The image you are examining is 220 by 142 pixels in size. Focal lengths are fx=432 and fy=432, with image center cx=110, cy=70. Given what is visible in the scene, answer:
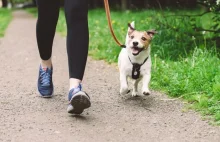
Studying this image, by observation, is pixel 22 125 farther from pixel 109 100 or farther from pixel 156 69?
pixel 156 69

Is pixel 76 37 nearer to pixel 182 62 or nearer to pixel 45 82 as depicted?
pixel 45 82

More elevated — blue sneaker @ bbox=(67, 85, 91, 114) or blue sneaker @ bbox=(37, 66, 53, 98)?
blue sneaker @ bbox=(67, 85, 91, 114)

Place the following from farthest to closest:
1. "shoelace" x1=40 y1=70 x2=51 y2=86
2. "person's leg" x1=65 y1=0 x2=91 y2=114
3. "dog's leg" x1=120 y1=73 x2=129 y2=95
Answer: "dog's leg" x1=120 y1=73 x2=129 y2=95
"shoelace" x1=40 y1=70 x2=51 y2=86
"person's leg" x1=65 y1=0 x2=91 y2=114

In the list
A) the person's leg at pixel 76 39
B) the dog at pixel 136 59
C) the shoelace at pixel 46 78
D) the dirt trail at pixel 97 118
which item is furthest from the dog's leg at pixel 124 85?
the person's leg at pixel 76 39

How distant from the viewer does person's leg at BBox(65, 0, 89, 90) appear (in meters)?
3.26

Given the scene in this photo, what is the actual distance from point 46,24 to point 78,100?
2.98 ft

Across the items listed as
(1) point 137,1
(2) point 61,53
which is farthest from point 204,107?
(1) point 137,1

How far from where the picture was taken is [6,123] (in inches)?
128

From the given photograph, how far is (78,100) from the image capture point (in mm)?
3084

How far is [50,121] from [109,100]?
91 centimetres

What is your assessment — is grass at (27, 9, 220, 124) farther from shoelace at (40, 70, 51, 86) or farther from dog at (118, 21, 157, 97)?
shoelace at (40, 70, 51, 86)

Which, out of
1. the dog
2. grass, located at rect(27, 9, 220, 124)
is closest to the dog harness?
the dog

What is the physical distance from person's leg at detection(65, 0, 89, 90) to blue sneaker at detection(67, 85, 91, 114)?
10 cm

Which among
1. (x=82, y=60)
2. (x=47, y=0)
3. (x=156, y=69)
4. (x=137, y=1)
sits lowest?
(x=137, y=1)
